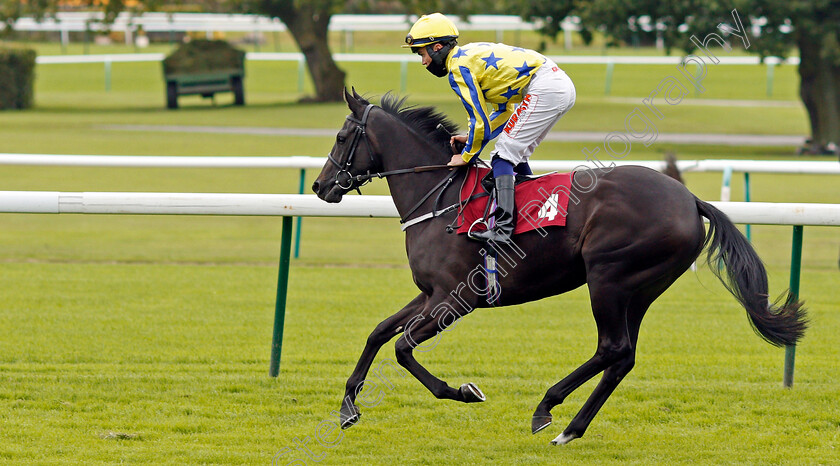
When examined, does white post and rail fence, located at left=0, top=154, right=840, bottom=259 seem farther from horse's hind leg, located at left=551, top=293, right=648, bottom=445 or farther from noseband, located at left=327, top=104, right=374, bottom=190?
horse's hind leg, located at left=551, top=293, right=648, bottom=445

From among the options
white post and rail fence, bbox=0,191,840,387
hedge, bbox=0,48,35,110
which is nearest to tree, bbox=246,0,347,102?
hedge, bbox=0,48,35,110

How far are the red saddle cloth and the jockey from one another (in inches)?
2.1

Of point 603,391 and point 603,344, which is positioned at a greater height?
point 603,344

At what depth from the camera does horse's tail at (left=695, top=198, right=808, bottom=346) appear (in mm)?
→ 4219

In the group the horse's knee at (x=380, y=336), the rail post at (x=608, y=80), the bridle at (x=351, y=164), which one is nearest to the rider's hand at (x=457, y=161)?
the bridle at (x=351, y=164)

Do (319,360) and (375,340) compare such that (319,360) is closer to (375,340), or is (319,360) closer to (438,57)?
(375,340)

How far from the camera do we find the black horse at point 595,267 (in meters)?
4.14

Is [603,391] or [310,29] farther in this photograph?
[310,29]

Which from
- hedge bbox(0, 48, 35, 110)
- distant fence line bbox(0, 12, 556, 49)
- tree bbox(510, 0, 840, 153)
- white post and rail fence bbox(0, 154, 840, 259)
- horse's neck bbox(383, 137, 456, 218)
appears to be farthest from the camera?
distant fence line bbox(0, 12, 556, 49)

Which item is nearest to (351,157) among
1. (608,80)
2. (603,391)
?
(603,391)

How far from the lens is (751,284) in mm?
4215

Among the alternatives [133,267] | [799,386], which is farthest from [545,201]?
[133,267]

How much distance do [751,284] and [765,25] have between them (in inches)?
512

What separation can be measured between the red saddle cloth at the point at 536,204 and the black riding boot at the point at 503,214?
42 millimetres
